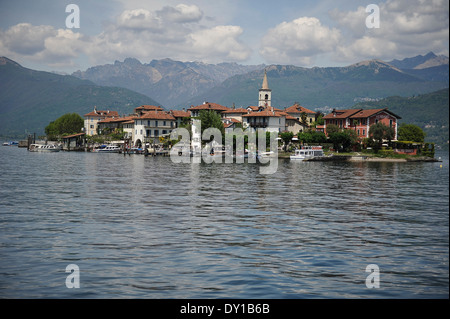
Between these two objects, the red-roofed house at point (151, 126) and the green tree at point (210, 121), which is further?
the red-roofed house at point (151, 126)

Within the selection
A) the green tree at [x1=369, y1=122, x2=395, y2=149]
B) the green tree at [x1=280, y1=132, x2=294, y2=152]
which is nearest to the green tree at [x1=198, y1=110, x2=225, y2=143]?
the green tree at [x1=280, y1=132, x2=294, y2=152]

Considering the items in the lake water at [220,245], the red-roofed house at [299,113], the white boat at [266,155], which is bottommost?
the lake water at [220,245]

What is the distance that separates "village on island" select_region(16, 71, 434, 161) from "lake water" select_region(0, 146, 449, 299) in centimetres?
7045

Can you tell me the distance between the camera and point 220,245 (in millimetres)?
20047

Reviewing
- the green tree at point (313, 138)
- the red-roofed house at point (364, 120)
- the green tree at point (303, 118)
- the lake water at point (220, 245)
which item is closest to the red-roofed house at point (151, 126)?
the green tree at point (303, 118)

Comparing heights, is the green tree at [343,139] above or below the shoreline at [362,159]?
above

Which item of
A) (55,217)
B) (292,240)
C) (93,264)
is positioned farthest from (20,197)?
(292,240)

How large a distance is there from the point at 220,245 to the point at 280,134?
107303 millimetres

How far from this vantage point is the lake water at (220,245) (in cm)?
1472

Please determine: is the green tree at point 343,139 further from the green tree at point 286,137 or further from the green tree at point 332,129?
the green tree at point 286,137

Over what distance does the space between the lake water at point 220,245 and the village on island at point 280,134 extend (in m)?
70.4

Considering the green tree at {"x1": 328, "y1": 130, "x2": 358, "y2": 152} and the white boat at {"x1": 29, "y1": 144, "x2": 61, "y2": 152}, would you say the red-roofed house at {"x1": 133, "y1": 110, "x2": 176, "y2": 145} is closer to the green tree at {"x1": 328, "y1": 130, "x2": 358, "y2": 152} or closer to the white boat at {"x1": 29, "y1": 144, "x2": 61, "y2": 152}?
the white boat at {"x1": 29, "y1": 144, "x2": 61, "y2": 152}
